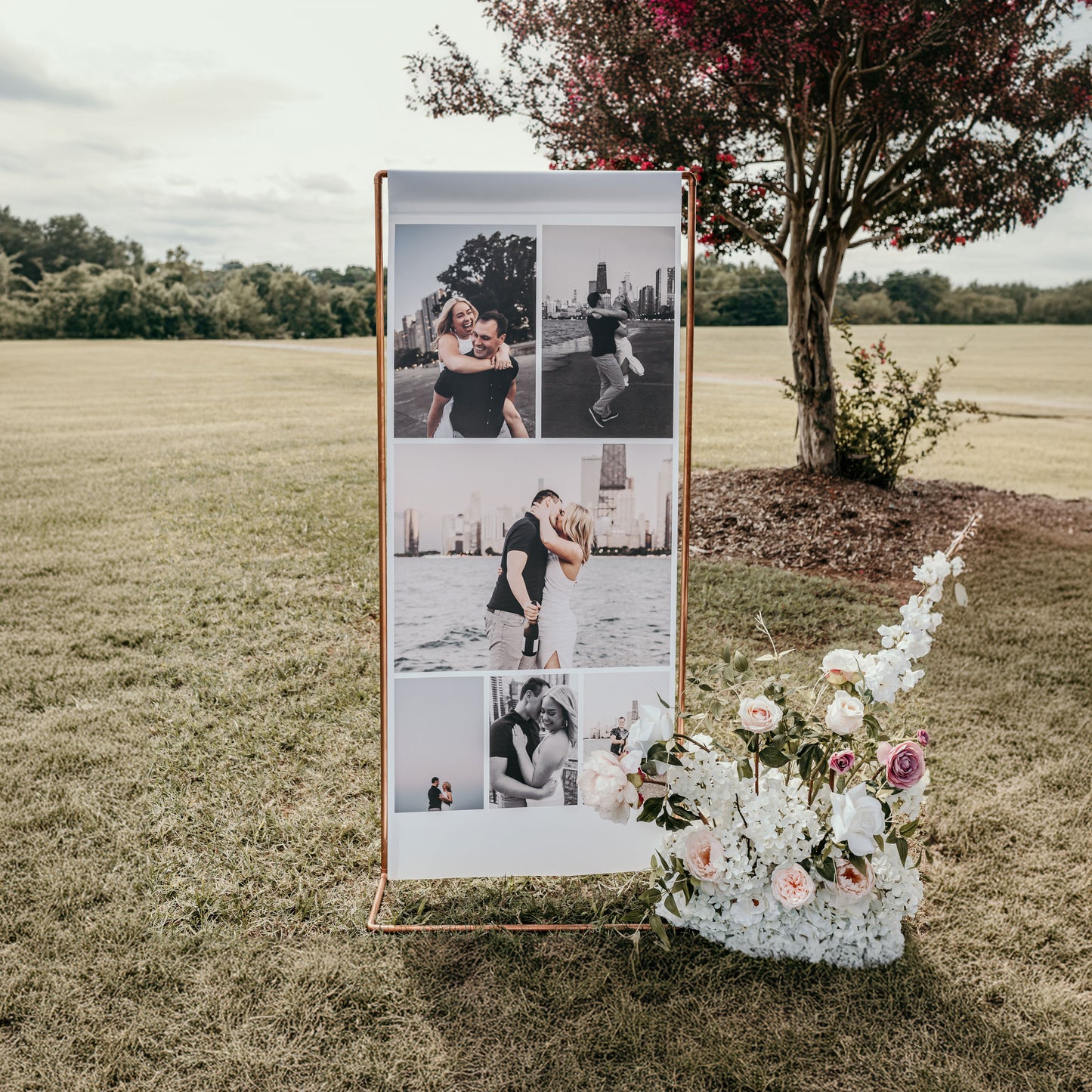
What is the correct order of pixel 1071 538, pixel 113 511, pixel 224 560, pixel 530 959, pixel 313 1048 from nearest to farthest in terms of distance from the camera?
pixel 313 1048, pixel 530 959, pixel 224 560, pixel 1071 538, pixel 113 511

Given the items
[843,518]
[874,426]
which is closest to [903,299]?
[874,426]

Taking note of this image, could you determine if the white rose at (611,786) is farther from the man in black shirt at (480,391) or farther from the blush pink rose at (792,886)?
the man in black shirt at (480,391)

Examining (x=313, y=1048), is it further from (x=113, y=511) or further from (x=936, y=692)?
(x=113, y=511)

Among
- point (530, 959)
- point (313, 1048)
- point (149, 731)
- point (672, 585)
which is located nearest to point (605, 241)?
point (672, 585)

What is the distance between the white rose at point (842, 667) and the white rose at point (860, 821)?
279 mm

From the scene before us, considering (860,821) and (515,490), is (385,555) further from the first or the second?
(860,821)

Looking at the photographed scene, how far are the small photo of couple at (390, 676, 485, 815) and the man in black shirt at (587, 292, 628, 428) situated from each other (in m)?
0.78

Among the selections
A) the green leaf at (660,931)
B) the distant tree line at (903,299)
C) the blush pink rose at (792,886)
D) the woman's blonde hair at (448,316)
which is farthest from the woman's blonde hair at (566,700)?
the distant tree line at (903,299)

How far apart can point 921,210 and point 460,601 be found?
6361mm

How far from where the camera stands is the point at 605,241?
2.38 meters

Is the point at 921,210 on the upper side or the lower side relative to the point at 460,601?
upper

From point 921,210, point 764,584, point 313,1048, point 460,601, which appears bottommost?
point 313,1048

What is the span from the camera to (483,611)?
2467mm

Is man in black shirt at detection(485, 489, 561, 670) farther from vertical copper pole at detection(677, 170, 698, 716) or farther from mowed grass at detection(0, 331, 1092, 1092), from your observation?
mowed grass at detection(0, 331, 1092, 1092)
